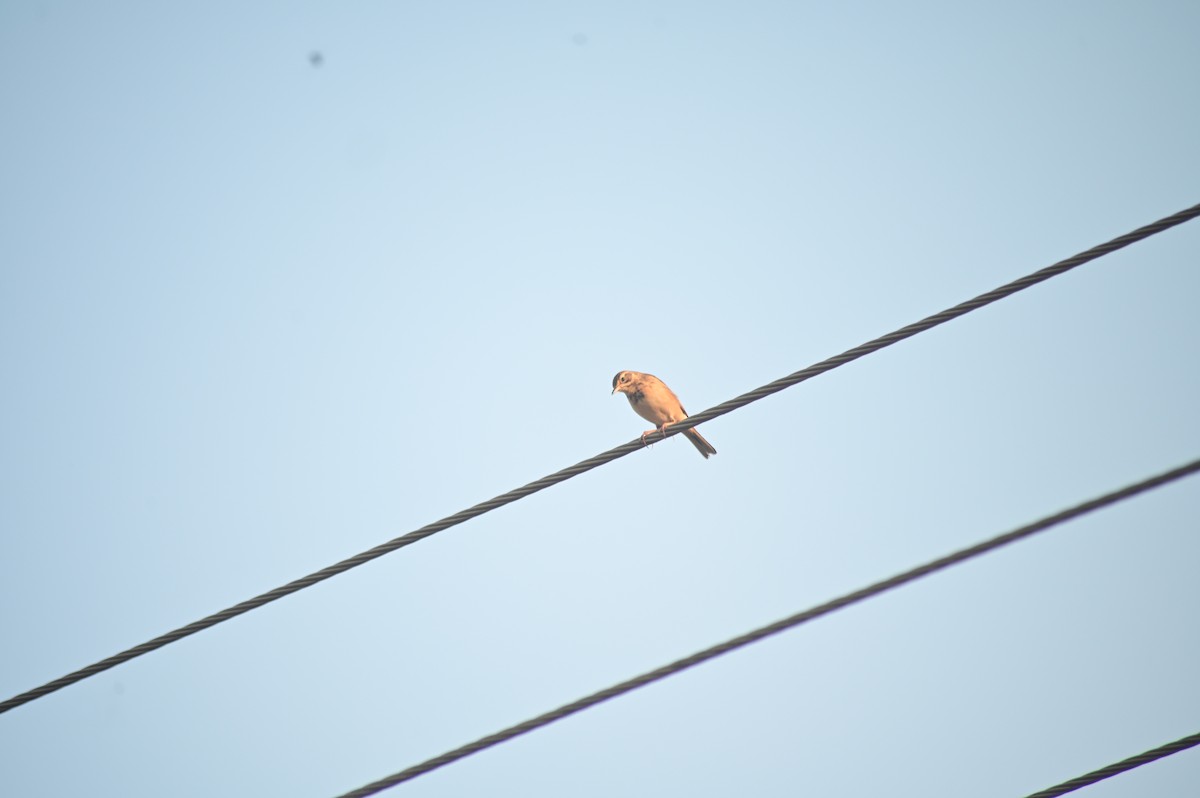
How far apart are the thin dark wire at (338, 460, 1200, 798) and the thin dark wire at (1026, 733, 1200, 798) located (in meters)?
0.73

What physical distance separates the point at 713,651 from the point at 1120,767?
4.29ft

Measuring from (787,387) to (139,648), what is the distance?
2.61 m

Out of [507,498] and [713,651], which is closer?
[713,651]

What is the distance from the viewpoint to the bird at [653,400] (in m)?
8.73

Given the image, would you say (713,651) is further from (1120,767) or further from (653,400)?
(653,400)

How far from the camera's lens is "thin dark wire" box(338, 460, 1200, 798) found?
313cm

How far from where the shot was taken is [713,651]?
3.31 m

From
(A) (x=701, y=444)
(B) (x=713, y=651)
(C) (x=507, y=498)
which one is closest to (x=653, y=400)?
(A) (x=701, y=444)

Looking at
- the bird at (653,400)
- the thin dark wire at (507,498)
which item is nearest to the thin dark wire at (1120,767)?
the thin dark wire at (507,498)

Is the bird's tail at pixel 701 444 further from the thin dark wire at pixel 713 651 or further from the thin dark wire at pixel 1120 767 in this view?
the thin dark wire at pixel 1120 767

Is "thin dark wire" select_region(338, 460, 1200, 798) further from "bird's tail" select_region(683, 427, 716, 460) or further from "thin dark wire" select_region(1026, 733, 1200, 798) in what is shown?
"bird's tail" select_region(683, 427, 716, 460)

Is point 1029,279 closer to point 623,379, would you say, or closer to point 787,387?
point 787,387

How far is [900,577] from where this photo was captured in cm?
318

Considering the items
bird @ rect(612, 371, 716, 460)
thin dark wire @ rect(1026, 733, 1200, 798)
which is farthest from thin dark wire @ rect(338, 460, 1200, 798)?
bird @ rect(612, 371, 716, 460)
